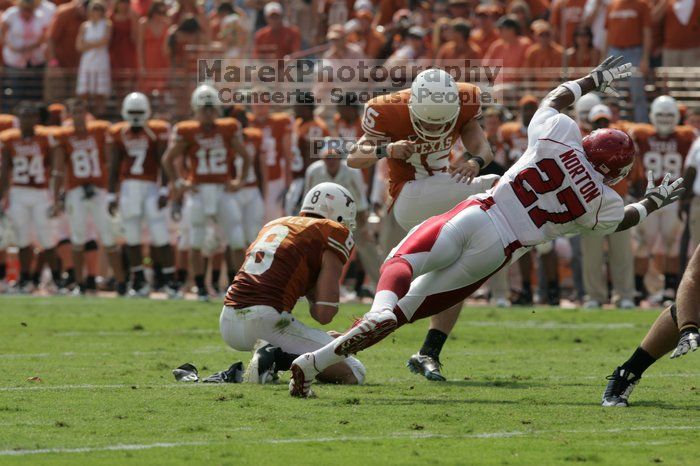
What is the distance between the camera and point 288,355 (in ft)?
25.1

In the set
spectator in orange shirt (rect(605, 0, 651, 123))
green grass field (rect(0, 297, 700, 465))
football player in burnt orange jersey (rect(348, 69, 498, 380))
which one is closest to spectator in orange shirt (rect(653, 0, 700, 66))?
spectator in orange shirt (rect(605, 0, 651, 123))

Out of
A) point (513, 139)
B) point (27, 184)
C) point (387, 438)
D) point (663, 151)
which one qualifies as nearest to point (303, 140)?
point (513, 139)

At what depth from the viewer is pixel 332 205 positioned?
311 inches

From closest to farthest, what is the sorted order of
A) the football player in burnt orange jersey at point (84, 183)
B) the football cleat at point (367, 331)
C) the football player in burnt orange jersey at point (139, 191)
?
the football cleat at point (367, 331)
the football player in burnt orange jersey at point (139, 191)
the football player in burnt orange jersey at point (84, 183)

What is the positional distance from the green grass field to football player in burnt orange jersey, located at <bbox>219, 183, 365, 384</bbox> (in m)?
0.20

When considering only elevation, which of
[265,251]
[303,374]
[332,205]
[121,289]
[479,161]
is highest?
[479,161]

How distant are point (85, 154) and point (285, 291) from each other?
8197mm

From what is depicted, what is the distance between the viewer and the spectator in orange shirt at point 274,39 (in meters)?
17.4

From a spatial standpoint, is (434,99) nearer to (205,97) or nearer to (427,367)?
(427,367)

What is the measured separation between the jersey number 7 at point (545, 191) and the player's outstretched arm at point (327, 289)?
1050 millimetres

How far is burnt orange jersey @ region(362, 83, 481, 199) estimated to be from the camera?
8422 millimetres

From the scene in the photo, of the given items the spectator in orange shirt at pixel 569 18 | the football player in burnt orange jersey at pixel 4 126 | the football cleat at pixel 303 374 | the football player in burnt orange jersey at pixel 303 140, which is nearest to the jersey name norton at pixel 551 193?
the football cleat at pixel 303 374

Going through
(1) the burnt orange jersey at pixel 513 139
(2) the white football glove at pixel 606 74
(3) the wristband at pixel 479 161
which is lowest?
(1) the burnt orange jersey at pixel 513 139

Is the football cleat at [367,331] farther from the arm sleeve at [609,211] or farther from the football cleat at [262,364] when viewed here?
the arm sleeve at [609,211]
